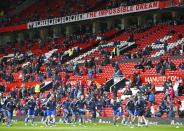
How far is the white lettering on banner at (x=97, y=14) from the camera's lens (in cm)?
5264

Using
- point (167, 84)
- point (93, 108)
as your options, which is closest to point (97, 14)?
point (93, 108)

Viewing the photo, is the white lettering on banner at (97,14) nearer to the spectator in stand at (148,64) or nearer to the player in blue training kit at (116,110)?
the spectator in stand at (148,64)

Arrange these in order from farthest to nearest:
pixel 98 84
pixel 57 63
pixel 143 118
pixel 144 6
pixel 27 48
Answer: pixel 27 48
pixel 57 63
pixel 144 6
pixel 98 84
pixel 143 118

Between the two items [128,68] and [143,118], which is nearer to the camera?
[143,118]

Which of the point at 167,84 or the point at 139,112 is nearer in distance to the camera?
the point at 139,112

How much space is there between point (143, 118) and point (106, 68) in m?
16.1

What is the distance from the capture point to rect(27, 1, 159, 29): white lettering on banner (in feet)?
173

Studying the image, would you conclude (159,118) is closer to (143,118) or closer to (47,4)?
(143,118)

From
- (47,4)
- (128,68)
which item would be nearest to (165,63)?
(128,68)

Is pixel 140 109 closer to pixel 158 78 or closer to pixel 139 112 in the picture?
pixel 139 112

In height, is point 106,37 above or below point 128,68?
above

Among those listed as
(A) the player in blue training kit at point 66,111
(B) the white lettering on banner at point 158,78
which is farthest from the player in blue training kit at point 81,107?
(B) the white lettering on banner at point 158,78

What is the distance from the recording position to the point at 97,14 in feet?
195

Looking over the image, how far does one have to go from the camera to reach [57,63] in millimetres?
56344
